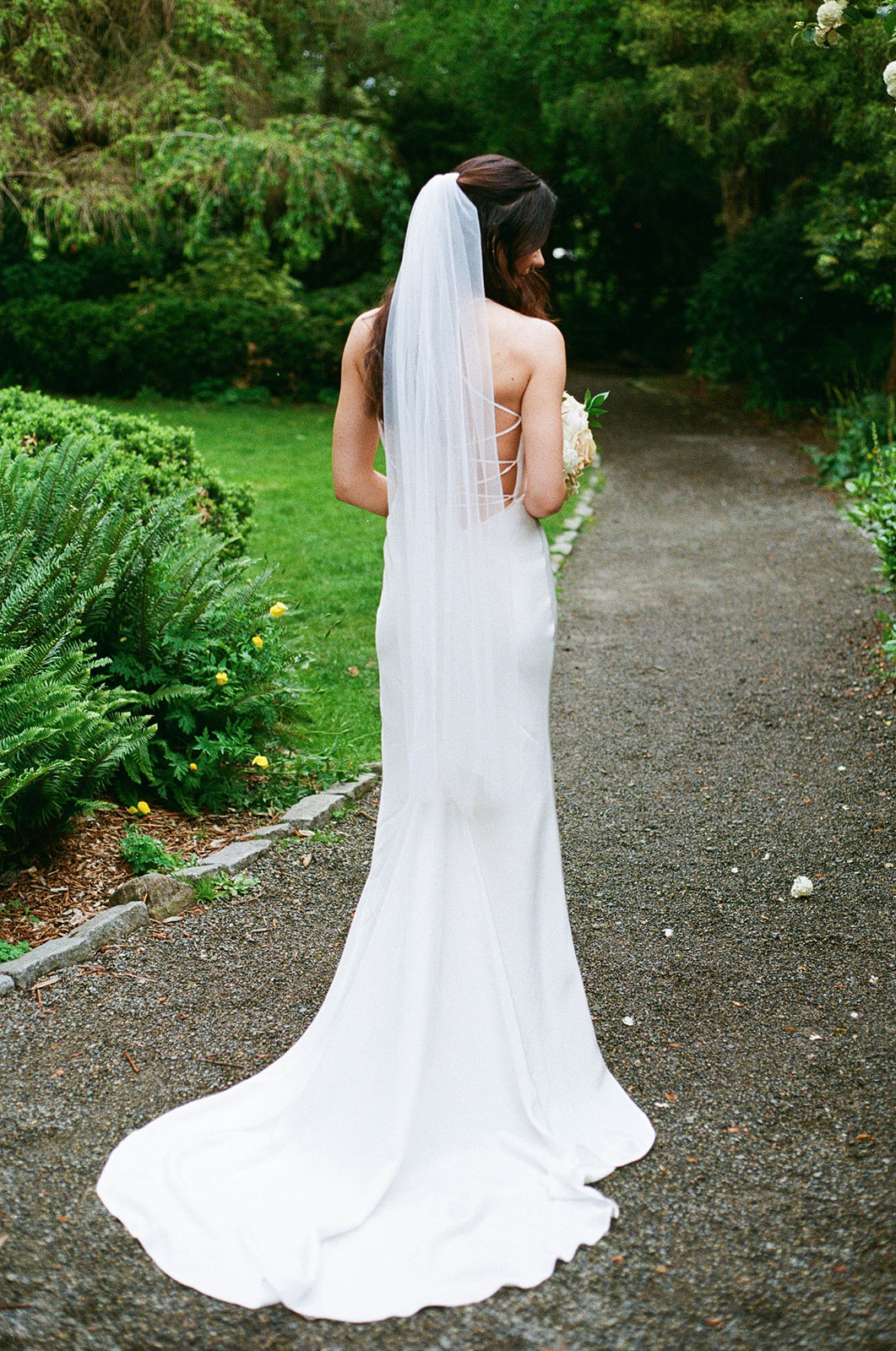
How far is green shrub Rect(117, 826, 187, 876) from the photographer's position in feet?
14.8

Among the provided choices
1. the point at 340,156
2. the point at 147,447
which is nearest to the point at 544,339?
the point at 147,447

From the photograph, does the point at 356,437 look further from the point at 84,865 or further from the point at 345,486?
the point at 84,865

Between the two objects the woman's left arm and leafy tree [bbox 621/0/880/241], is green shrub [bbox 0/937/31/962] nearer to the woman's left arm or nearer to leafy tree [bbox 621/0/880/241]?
the woman's left arm

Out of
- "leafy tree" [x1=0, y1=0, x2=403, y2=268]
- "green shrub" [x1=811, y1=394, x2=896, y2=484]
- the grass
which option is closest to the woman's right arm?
the grass

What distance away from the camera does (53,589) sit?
467 centimetres

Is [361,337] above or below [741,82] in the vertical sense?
below

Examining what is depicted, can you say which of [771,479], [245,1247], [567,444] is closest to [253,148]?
[771,479]

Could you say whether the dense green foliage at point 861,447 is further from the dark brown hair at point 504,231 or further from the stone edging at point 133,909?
the dark brown hair at point 504,231

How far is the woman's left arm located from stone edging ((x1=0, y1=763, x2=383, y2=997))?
1.79 m

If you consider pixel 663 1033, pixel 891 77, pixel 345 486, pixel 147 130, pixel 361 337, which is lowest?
pixel 663 1033

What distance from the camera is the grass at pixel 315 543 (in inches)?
246

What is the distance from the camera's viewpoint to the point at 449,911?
301cm

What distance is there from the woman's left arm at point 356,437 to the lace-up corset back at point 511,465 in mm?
334

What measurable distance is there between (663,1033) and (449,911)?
3.31ft
